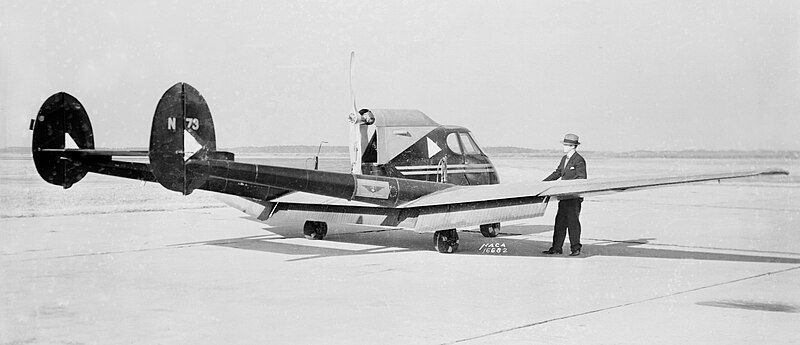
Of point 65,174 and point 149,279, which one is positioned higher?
point 65,174

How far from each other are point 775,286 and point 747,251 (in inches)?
132

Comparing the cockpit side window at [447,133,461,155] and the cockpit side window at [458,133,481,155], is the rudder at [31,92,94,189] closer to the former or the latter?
the cockpit side window at [447,133,461,155]

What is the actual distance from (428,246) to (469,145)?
1883mm

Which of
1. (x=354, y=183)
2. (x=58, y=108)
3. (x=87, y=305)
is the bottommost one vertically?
(x=87, y=305)

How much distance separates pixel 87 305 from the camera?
7.68 m


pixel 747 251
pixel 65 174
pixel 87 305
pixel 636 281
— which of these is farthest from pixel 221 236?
pixel 747 251

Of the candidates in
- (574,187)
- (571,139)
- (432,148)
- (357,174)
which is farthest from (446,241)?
(571,139)

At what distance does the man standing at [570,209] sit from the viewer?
37.8 feet

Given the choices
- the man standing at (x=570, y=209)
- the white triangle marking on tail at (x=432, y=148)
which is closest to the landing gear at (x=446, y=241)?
the man standing at (x=570, y=209)

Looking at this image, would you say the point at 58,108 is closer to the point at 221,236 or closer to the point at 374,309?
the point at 221,236

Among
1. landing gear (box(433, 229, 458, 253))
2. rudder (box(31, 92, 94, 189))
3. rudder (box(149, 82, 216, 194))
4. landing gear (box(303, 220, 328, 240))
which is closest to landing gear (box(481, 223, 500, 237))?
landing gear (box(433, 229, 458, 253))

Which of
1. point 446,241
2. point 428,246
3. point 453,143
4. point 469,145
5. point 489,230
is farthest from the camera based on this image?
point 489,230

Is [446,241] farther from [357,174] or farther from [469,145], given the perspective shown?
[469,145]

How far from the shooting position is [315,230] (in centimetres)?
1360
